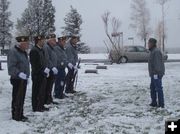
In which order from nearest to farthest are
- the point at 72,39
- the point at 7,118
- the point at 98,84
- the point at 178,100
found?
the point at 7,118 < the point at 178,100 < the point at 72,39 < the point at 98,84

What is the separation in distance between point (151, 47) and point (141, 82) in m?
6.39

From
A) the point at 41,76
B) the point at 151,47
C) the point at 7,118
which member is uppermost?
the point at 151,47

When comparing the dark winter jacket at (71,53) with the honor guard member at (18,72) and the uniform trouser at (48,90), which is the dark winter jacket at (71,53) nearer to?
the uniform trouser at (48,90)

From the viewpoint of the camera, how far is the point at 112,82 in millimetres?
17766

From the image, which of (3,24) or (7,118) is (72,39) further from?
(3,24)

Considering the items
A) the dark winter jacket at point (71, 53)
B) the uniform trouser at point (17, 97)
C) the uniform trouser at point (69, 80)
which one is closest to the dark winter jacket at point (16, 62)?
the uniform trouser at point (17, 97)

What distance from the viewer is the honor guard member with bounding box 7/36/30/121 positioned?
959 cm

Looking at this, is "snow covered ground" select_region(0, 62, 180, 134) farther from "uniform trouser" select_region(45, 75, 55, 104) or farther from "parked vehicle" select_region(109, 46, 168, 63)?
"parked vehicle" select_region(109, 46, 168, 63)

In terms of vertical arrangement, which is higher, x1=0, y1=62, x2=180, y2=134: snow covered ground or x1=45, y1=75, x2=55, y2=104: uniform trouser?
x1=45, y1=75, x2=55, y2=104: uniform trouser

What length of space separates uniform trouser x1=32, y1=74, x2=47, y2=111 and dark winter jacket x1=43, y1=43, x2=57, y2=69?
0.74 m

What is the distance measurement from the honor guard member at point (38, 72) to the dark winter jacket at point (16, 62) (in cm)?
85

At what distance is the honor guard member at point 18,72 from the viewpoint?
9.59 meters

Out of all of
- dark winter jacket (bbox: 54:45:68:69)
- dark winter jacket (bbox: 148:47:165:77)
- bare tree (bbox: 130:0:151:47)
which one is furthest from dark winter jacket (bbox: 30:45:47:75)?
bare tree (bbox: 130:0:151:47)

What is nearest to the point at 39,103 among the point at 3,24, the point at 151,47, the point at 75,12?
the point at 151,47
